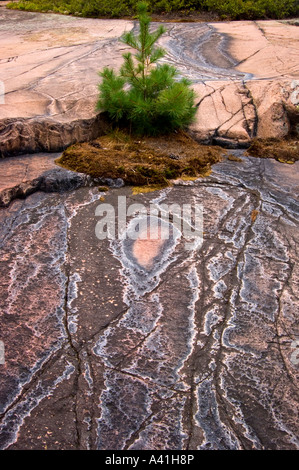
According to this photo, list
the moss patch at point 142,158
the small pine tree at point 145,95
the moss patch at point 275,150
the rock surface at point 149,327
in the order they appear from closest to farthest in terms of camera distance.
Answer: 1. the rock surface at point 149,327
2. the moss patch at point 142,158
3. the small pine tree at point 145,95
4. the moss patch at point 275,150

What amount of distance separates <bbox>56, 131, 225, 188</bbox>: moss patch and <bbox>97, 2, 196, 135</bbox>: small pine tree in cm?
18

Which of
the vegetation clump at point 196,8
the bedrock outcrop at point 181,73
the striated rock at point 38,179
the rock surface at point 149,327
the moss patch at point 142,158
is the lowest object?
the rock surface at point 149,327

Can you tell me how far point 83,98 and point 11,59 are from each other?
2.14 m

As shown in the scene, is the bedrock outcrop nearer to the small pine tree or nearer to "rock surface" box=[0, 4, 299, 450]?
"rock surface" box=[0, 4, 299, 450]

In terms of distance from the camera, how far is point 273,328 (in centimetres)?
282

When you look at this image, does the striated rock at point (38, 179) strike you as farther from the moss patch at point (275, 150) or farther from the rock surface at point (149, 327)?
the moss patch at point (275, 150)

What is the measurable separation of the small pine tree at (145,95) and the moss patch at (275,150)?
808 mm

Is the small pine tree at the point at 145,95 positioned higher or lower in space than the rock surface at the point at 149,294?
higher

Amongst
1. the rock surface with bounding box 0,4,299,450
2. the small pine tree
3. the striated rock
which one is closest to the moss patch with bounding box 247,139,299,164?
the rock surface with bounding box 0,4,299,450

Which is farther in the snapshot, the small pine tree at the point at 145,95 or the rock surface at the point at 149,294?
the small pine tree at the point at 145,95

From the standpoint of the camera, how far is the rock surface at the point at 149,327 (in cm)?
225

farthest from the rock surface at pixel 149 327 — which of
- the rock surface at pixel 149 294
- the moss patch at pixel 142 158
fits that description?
the moss patch at pixel 142 158

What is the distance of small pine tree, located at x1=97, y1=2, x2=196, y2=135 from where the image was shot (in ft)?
15.4

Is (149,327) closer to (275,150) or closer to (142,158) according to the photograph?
(142,158)
